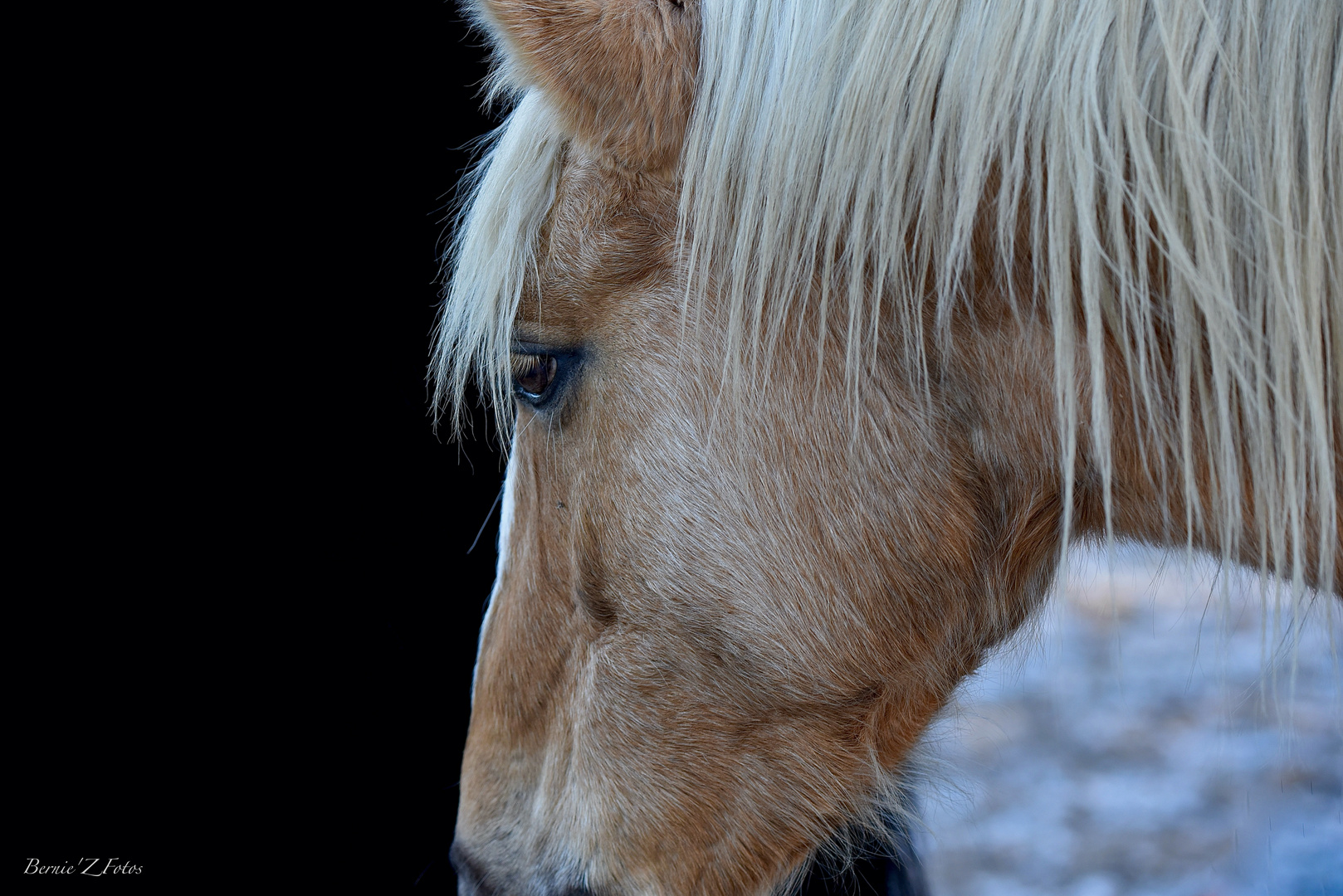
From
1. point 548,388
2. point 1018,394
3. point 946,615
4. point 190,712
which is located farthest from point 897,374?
point 190,712

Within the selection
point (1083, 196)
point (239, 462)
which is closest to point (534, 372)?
point (1083, 196)

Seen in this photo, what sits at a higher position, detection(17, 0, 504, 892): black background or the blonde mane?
the blonde mane

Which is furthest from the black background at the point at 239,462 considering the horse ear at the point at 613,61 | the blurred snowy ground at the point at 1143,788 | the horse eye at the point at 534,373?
the blurred snowy ground at the point at 1143,788

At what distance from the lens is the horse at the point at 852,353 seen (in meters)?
0.65

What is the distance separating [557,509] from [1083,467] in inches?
22.4

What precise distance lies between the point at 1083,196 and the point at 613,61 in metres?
0.42

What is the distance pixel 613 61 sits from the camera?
30.1 inches

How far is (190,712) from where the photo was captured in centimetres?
158

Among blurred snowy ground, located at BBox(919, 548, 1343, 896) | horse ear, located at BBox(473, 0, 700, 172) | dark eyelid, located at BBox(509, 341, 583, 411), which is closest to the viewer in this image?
horse ear, located at BBox(473, 0, 700, 172)

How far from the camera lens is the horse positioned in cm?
65
